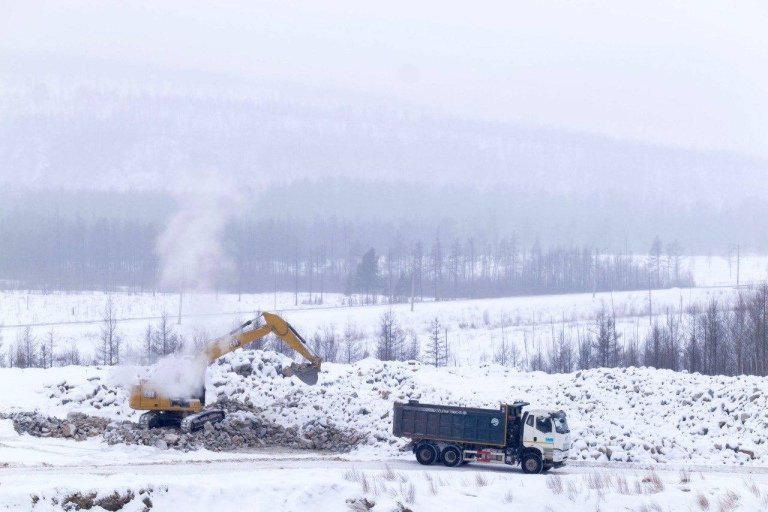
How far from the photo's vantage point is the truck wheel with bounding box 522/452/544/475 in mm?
31594

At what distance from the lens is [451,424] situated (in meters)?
33.1

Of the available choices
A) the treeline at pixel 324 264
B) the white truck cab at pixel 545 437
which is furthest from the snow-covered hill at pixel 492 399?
the treeline at pixel 324 264

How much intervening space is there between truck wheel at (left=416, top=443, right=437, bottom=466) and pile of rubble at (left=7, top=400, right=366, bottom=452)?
476cm

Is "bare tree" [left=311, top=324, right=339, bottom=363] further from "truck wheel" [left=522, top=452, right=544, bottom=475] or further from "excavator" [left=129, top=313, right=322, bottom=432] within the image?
"truck wheel" [left=522, top=452, right=544, bottom=475]

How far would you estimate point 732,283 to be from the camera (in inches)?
5074

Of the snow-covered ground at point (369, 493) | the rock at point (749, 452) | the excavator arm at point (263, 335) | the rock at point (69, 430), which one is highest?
the excavator arm at point (263, 335)

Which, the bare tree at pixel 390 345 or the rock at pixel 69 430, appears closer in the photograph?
the rock at pixel 69 430

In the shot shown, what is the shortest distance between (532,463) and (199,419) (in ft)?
46.3

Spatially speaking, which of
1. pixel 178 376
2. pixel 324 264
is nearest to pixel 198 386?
pixel 178 376

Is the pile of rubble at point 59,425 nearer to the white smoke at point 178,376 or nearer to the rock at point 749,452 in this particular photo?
the white smoke at point 178,376

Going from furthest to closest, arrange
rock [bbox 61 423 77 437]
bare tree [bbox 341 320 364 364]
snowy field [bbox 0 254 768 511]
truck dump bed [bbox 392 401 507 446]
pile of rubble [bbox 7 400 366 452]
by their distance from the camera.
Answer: bare tree [bbox 341 320 364 364] → rock [bbox 61 423 77 437] → pile of rubble [bbox 7 400 366 452] → truck dump bed [bbox 392 401 507 446] → snowy field [bbox 0 254 768 511]

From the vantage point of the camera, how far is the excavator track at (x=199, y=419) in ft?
119

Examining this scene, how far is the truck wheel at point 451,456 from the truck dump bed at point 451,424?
0.37 m

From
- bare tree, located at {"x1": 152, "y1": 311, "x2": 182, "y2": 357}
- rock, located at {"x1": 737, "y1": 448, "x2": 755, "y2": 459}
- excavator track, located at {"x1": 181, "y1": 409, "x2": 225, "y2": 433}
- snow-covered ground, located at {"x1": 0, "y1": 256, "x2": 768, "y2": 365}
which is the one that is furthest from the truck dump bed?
snow-covered ground, located at {"x1": 0, "y1": 256, "x2": 768, "y2": 365}
